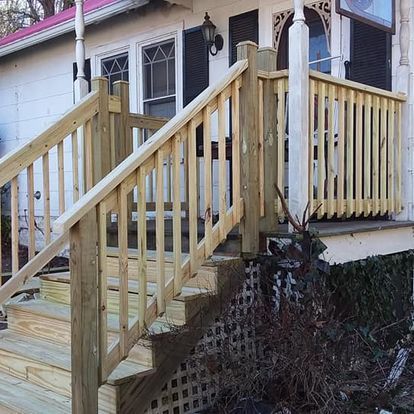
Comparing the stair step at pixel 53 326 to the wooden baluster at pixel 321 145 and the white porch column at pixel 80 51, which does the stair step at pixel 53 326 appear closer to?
the wooden baluster at pixel 321 145

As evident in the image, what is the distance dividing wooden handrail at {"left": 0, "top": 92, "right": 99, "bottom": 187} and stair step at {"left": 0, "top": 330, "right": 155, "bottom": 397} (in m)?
0.96

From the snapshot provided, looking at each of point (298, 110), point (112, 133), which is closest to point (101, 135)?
point (112, 133)

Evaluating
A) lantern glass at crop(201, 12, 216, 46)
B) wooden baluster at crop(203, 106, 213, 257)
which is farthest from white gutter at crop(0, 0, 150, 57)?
wooden baluster at crop(203, 106, 213, 257)

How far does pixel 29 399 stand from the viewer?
110 inches

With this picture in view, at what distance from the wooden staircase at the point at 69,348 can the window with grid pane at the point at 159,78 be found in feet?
11.4

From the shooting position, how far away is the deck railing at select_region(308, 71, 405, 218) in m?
3.52

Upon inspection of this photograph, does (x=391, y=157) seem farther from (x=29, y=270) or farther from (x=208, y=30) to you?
(x=29, y=270)

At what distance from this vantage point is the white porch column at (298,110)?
10.8 ft

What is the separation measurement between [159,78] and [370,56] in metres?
2.77

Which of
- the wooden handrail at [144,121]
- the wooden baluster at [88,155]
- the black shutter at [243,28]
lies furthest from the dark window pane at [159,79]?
the wooden baluster at [88,155]

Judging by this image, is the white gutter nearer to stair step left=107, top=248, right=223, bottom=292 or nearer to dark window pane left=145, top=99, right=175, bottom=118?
dark window pane left=145, top=99, right=175, bottom=118

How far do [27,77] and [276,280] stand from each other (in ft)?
20.9

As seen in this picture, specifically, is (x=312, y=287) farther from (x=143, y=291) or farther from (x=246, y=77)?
(x=246, y=77)

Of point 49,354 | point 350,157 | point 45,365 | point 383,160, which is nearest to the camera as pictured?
point 45,365
